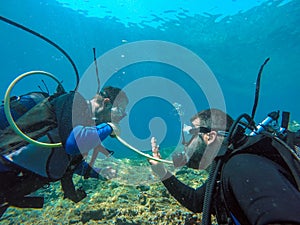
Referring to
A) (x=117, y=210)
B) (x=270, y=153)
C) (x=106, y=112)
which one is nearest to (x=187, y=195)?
(x=270, y=153)

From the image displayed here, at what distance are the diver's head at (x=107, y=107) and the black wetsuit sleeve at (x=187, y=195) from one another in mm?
1422

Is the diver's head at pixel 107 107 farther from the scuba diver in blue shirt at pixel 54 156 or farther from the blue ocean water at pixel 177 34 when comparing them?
the blue ocean water at pixel 177 34

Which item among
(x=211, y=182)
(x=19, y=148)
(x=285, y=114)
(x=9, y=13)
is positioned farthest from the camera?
(x=9, y=13)

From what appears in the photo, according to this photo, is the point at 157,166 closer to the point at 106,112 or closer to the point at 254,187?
the point at 106,112

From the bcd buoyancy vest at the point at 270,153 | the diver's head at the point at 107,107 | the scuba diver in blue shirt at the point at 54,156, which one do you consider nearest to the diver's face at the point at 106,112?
the diver's head at the point at 107,107

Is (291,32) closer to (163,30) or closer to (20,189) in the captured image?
(163,30)

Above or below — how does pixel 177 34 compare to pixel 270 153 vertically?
above

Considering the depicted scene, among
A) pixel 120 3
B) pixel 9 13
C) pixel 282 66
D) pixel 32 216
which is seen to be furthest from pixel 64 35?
pixel 32 216

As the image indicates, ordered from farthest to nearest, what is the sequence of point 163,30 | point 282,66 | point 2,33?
point 2,33, point 282,66, point 163,30

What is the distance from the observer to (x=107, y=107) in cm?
414

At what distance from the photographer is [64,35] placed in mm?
50906

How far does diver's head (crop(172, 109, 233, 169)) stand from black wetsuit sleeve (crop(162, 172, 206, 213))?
60 centimetres

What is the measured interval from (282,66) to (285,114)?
170 feet

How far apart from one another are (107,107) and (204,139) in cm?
193
